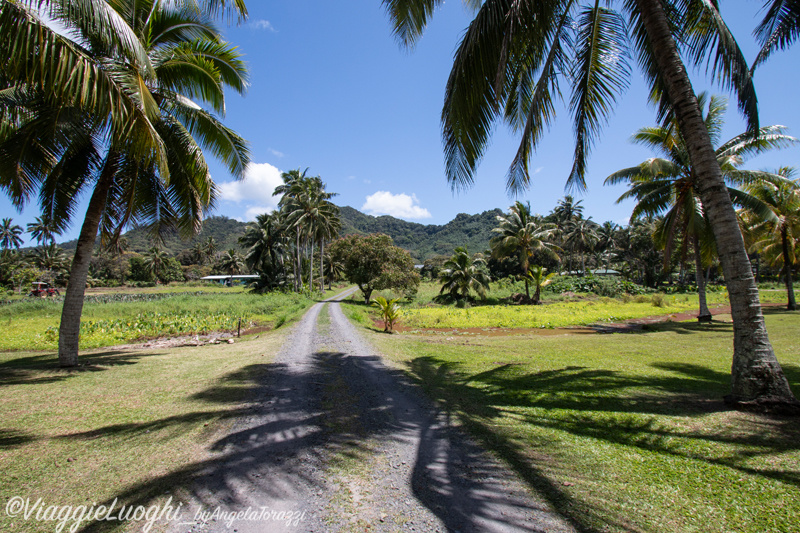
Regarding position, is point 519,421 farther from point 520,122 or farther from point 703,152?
point 520,122

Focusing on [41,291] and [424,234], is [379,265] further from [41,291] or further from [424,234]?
[424,234]

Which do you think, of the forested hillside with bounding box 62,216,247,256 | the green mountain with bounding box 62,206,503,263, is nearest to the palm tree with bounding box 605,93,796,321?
the forested hillside with bounding box 62,216,247,256

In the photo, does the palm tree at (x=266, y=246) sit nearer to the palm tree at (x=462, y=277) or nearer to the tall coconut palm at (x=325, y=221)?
the tall coconut palm at (x=325, y=221)

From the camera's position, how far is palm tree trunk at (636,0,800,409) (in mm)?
4531

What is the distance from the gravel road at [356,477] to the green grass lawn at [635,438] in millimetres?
426

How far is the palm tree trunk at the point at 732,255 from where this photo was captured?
Result: 4.53 m

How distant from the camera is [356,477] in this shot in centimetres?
338

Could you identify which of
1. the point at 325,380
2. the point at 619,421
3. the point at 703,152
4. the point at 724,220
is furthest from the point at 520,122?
the point at 325,380

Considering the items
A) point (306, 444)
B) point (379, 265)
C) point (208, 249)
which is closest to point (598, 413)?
point (306, 444)

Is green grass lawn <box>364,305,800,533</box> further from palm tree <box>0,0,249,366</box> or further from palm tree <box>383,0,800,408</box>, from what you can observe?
palm tree <box>0,0,249,366</box>

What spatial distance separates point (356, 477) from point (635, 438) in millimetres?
3213

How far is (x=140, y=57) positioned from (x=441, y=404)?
709 cm

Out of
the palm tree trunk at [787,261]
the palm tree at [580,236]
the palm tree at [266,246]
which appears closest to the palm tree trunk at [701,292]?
the palm tree trunk at [787,261]

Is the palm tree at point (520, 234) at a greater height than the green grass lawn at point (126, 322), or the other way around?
the palm tree at point (520, 234)
